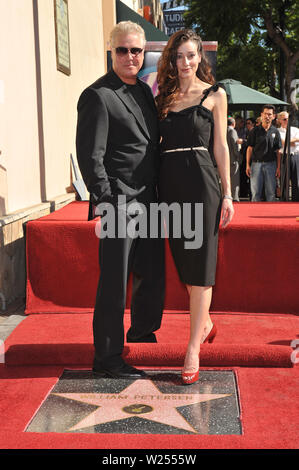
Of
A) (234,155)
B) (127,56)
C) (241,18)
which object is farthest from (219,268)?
(241,18)

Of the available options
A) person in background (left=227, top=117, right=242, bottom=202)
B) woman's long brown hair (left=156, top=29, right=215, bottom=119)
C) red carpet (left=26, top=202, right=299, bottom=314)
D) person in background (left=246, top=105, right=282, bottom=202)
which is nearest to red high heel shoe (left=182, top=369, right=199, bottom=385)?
woman's long brown hair (left=156, top=29, right=215, bottom=119)

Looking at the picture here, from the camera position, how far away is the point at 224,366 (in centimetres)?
344

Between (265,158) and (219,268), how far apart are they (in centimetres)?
471

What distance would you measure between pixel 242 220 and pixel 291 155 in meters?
4.61

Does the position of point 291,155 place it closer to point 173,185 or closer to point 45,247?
point 45,247

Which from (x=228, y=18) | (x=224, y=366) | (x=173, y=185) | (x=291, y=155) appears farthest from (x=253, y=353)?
(x=228, y=18)

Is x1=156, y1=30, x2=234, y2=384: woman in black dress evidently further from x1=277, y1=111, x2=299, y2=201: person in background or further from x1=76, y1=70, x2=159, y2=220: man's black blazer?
x1=277, y1=111, x2=299, y2=201: person in background

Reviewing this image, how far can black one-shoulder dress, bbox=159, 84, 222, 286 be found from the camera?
315 centimetres

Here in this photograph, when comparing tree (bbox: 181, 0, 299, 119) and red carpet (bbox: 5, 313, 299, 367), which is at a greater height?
tree (bbox: 181, 0, 299, 119)

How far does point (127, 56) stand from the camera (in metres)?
3.19

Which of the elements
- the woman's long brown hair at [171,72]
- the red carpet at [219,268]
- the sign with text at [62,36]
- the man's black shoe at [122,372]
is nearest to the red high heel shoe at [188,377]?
the man's black shoe at [122,372]

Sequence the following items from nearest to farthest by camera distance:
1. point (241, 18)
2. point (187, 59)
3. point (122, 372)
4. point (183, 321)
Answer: point (187, 59)
point (122, 372)
point (183, 321)
point (241, 18)

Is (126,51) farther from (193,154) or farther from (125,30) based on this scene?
(193,154)

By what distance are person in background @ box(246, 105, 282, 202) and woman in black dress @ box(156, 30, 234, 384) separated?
5.90 metres
